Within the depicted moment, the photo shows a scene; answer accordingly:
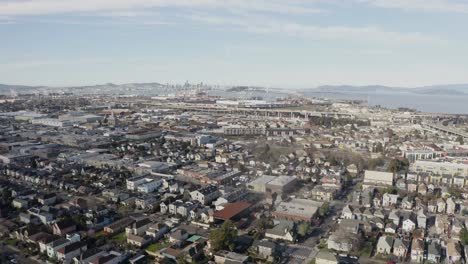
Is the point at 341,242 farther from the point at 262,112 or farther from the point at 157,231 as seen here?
the point at 262,112

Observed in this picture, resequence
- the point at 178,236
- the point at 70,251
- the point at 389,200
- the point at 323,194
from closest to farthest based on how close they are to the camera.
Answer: the point at 70,251 < the point at 178,236 < the point at 389,200 < the point at 323,194

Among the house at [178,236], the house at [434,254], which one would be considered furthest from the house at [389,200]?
the house at [178,236]

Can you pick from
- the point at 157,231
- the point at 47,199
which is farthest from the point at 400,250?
the point at 47,199

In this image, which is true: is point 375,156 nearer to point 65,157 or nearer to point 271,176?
point 271,176

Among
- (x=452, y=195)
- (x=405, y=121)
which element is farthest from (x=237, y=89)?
(x=452, y=195)

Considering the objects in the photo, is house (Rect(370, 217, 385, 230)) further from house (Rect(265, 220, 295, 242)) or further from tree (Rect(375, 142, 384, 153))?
tree (Rect(375, 142, 384, 153))

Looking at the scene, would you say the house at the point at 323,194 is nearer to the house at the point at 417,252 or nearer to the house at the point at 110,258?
the house at the point at 417,252

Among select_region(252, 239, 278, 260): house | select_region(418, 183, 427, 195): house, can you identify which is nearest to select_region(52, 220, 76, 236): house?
select_region(252, 239, 278, 260): house
